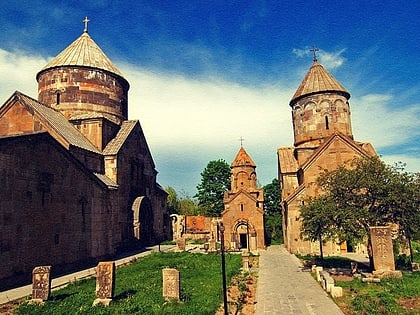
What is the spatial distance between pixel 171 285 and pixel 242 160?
24.7m

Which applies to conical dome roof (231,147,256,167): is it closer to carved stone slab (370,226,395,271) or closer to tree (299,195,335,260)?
tree (299,195,335,260)

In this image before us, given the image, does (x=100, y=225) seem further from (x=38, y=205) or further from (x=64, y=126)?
(x=64, y=126)

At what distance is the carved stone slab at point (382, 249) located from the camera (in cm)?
1258

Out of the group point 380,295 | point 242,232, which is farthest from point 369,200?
point 242,232

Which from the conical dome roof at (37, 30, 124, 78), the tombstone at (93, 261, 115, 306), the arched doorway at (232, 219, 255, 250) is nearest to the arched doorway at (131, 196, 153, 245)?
the arched doorway at (232, 219, 255, 250)

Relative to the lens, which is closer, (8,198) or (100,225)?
(8,198)

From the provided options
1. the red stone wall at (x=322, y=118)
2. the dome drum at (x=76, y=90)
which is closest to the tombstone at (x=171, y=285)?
the dome drum at (x=76, y=90)

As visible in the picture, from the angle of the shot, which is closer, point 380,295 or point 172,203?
point 380,295

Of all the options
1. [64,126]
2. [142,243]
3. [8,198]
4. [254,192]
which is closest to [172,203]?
[254,192]

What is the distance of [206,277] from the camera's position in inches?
509

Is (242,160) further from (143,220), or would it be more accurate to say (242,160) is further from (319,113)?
(143,220)

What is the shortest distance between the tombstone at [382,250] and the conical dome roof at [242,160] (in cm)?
2056

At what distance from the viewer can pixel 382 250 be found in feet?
41.7

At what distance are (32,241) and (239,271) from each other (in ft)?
29.1
